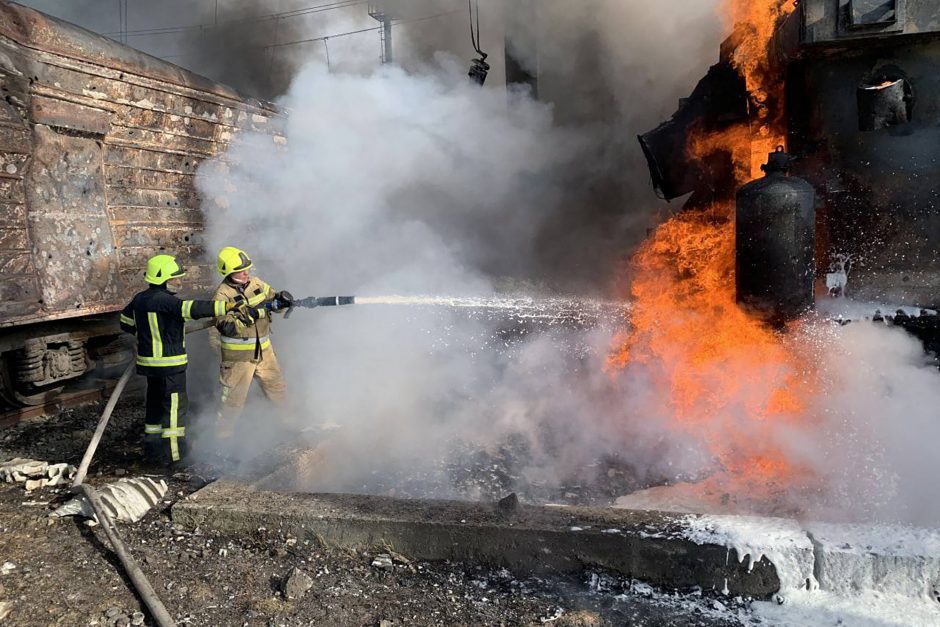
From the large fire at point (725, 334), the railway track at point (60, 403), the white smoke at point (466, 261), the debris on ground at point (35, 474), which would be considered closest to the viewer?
the debris on ground at point (35, 474)

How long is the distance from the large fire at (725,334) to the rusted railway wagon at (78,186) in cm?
524

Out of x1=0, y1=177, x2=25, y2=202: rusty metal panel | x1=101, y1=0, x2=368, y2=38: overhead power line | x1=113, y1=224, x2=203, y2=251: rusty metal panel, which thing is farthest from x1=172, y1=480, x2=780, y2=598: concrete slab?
x1=101, y1=0, x2=368, y2=38: overhead power line

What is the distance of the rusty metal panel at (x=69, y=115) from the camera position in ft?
19.6

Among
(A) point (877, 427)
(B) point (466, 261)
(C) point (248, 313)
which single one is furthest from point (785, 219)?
(B) point (466, 261)

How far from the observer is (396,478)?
5.43 meters

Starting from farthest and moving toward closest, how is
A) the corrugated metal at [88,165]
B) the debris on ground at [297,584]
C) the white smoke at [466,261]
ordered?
the corrugated metal at [88,165]
the white smoke at [466,261]
the debris on ground at [297,584]

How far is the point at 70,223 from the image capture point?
20.5ft

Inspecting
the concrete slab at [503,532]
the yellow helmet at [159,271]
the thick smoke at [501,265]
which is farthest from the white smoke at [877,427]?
the yellow helmet at [159,271]

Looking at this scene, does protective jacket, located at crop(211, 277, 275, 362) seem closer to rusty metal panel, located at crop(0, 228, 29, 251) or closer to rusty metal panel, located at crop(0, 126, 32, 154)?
rusty metal panel, located at crop(0, 228, 29, 251)

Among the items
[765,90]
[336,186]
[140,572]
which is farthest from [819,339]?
[336,186]

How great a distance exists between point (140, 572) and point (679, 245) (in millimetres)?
5381

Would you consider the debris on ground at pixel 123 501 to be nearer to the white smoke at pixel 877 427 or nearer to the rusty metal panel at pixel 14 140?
the rusty metal panel at pixel 14 140

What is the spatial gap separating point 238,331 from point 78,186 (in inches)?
93.8

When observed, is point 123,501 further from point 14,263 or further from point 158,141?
point 158,141
